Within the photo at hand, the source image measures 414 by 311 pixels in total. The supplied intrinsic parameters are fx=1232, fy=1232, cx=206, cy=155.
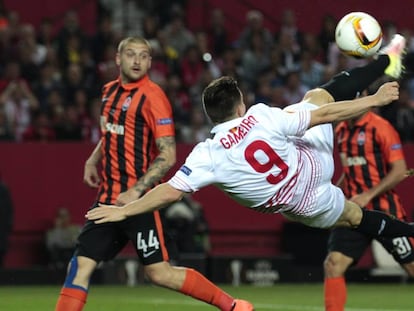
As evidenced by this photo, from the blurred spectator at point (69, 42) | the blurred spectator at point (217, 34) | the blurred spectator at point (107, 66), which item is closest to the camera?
the blurred spectator at point (107, 66)

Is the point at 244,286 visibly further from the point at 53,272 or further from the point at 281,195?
the point at 281,195

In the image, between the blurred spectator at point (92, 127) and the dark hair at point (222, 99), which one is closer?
the dark hair at point (222, 99)

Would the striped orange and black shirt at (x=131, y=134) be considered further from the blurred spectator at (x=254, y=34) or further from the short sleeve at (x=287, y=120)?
the blurred spectator at (x=254, y=34)

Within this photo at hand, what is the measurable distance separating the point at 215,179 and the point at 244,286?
8.38 m

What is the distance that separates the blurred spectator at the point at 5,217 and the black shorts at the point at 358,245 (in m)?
6.80

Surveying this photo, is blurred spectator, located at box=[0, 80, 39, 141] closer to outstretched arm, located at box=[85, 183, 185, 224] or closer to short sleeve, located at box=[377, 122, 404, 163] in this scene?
short sleeve, located at box=[377, 122, 404, 163]

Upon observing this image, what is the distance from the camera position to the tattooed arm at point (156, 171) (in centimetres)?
847

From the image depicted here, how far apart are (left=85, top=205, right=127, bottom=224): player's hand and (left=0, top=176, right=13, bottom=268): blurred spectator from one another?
7967 millimetres

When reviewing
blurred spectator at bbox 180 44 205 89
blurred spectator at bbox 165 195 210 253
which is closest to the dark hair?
blurred spectator at bbox 165 195 210 253

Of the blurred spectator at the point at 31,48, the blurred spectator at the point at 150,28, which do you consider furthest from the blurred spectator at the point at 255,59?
the blurred spectator at the point at 31,48

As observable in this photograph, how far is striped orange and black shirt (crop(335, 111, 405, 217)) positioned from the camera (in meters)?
10.2

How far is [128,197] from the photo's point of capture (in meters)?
8.45

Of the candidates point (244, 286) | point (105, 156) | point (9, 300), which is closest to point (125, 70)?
point (105, 156)

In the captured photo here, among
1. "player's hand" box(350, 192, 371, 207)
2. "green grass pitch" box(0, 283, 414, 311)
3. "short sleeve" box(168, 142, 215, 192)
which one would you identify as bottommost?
"green grass pitch" box(0, 283, 414, 311)
